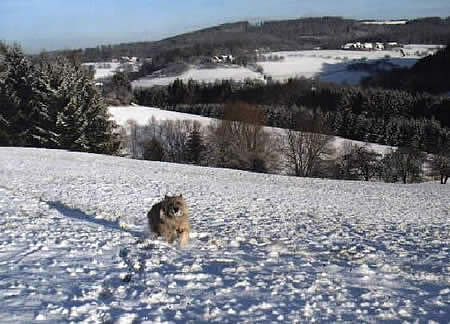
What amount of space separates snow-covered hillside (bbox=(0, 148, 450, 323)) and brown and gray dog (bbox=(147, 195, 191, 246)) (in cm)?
44

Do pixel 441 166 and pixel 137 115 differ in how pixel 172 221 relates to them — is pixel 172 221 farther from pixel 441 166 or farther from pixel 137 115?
pixel 137 115

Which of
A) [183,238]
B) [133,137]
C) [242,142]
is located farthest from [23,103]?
[183,238]

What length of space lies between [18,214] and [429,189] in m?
26.6

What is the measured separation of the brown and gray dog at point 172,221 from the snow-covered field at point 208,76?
137 m

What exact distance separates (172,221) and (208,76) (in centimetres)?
15051

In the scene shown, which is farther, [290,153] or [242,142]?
[242,142]

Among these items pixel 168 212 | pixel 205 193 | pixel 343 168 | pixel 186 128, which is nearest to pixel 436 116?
pixel 343 168

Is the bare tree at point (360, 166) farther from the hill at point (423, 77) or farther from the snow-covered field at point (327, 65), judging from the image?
the snow-covered field at point (327, 65)

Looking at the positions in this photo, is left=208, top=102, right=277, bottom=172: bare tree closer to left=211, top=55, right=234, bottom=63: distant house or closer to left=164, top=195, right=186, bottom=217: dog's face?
left=164, top=195, right=186, bottom=217: dog's face

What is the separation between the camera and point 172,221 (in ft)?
36.3

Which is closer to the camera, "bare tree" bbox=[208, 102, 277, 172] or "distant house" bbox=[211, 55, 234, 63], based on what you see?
"bare tree" bbox=[208, 102, 277, 172]

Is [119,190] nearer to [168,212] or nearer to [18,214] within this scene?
[18,214]

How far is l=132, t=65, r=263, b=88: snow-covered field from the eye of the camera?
495ft

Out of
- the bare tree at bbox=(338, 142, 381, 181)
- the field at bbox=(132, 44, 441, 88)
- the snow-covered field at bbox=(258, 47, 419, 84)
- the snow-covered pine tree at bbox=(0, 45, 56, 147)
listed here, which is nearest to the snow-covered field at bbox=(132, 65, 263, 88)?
the field at bbox=(132, 44, 441, 88)
